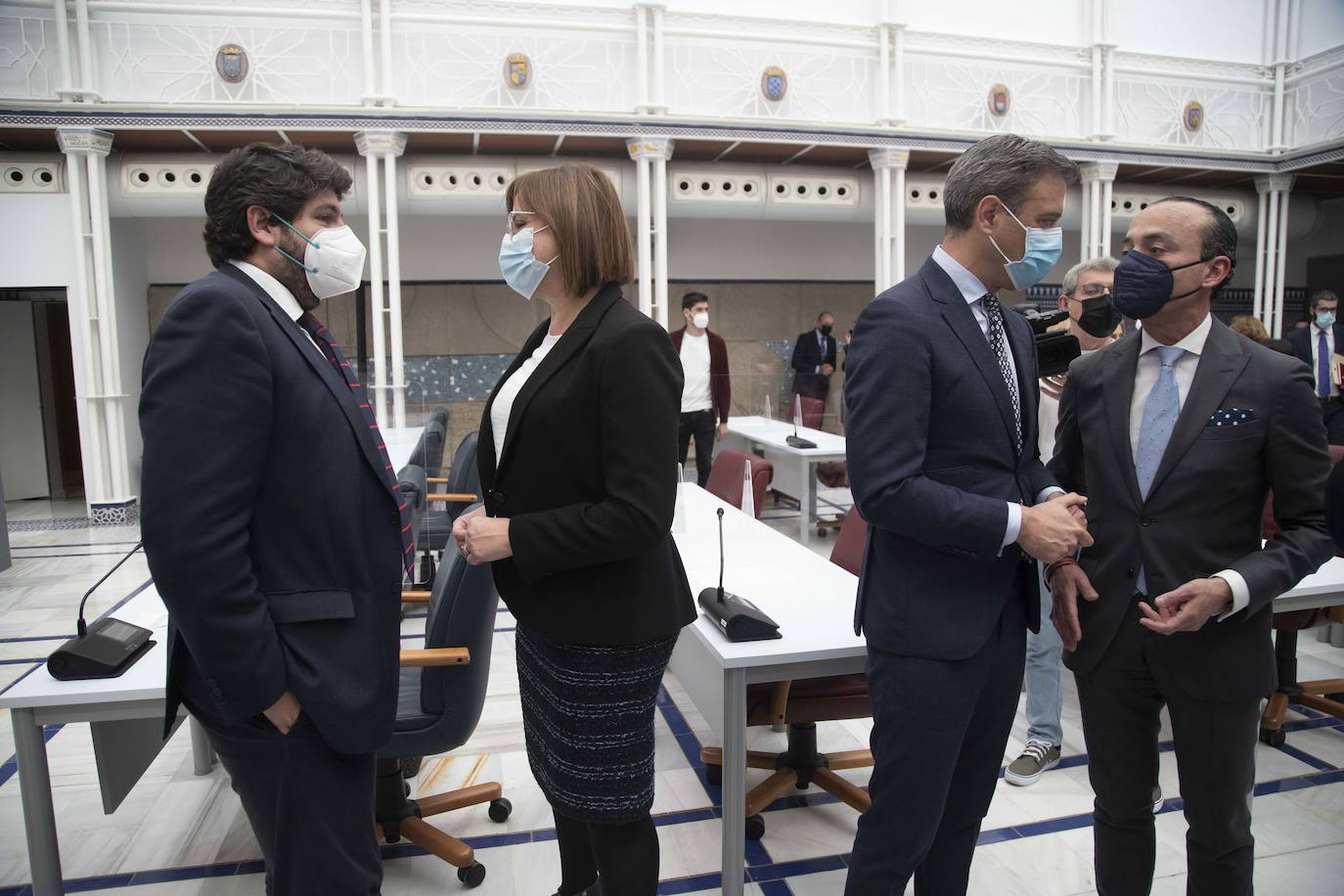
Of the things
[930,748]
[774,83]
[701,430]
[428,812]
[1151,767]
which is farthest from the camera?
[774,83]

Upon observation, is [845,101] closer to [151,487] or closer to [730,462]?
[730,462]

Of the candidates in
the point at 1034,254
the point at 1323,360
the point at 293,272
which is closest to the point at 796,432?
the point at 1323,360

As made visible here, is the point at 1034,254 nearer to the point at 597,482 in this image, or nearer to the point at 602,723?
the point at 597,482

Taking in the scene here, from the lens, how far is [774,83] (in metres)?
8.20

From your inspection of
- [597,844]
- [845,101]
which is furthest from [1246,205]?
[597,844]

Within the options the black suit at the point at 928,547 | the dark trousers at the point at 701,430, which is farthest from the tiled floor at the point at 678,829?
the dark trousers at the point at 701,430

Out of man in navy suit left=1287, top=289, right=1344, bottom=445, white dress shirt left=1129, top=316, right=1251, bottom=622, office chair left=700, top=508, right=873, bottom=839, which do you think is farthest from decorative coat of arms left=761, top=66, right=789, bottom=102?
white dress shirt left=1129, top=316, right=1251, bottom=622

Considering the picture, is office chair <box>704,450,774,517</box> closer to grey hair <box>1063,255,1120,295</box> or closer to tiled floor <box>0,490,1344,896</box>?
tiled floor <box>0,490,1344,896</box>

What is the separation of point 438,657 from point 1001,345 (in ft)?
4.80

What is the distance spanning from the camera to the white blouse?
5.38 feet

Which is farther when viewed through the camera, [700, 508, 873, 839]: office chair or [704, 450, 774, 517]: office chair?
[704, 450, 774, 517]: office chair

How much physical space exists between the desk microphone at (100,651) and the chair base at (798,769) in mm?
1702

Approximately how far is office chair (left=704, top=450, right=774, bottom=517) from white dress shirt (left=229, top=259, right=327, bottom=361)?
8.25ft

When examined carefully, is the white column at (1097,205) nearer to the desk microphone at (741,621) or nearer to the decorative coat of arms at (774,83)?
the decorative coat of arms at (774,83)
